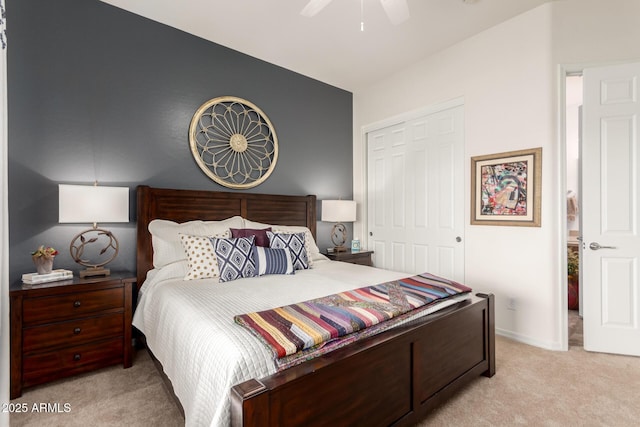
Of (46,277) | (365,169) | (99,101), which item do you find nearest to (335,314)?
(46,277)

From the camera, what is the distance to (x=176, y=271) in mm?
2465

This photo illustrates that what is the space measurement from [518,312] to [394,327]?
6.21ft

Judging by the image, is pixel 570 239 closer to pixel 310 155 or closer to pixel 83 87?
pixel 310 155

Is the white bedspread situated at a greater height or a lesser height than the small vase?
lesser

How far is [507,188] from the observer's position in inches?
115

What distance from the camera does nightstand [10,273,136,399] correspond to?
2020 millimetres

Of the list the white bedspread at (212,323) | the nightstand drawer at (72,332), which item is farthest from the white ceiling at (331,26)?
the nightstand drawer at (72,332)

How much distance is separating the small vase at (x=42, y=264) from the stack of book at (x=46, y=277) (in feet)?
0.10

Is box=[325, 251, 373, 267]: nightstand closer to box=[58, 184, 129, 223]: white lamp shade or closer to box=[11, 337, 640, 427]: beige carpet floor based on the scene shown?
box=[11, 337, 640, 427]: beige carpet floor

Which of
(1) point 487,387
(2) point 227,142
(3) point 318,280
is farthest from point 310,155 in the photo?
(1) point 487,387

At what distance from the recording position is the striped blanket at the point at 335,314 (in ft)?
4.33

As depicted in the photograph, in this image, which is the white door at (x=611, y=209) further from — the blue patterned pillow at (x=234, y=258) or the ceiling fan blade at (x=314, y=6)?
the blue patterned pillow at (x=234, y=258)

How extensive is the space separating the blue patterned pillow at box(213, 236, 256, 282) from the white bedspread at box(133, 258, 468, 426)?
96 mm

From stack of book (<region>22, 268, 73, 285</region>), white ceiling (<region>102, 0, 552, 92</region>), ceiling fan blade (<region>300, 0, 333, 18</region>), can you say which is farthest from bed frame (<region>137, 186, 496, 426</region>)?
ceiling fan blade (<region>300, 0, 333, 18</region>)
